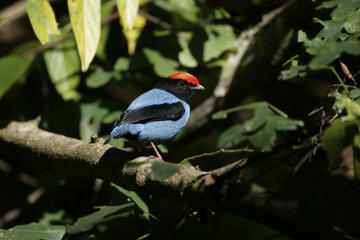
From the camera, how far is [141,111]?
3584mm

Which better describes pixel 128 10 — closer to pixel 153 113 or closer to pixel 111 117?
pixel 153 113

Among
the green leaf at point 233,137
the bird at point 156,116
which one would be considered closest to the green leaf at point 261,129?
the green leaf at point 233,137

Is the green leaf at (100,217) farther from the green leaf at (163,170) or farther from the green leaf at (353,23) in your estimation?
the green leaf at (353,23)

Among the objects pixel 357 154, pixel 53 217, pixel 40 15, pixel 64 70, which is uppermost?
pixel 40 15

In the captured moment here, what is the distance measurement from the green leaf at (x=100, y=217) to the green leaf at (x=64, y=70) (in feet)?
5.70

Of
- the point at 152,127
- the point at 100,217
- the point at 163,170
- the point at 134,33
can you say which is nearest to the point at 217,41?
the point at 134,33

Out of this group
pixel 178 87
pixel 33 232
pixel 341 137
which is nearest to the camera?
pixel 341 137

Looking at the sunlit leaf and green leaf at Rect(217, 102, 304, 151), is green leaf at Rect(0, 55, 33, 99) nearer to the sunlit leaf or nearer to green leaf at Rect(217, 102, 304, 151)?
the sunlit leaf

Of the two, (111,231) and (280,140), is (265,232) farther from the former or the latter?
(111,231)

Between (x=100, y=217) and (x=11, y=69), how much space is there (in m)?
2.06

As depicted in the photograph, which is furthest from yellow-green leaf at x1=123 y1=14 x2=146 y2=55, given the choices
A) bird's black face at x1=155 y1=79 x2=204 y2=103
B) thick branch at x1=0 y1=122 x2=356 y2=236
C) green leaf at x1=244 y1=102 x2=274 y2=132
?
green leaf at x1=244 y1=102 x2=274 y2=132

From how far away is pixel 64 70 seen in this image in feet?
13.3

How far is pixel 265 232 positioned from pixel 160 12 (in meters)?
4.30

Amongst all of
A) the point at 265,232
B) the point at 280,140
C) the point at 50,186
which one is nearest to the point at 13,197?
the point at 50,186
